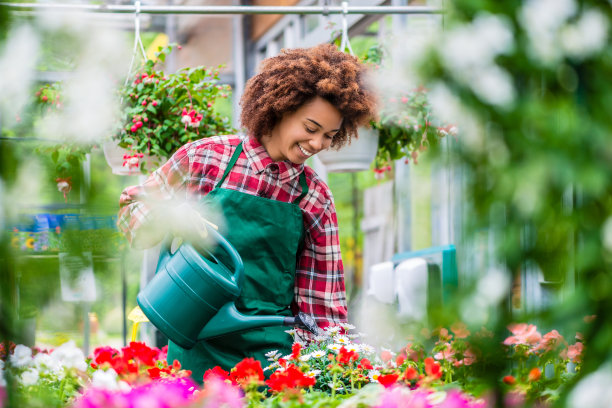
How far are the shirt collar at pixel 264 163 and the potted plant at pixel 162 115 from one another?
848mm

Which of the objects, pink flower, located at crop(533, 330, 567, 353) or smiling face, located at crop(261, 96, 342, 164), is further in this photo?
smiling face, located at crop(261, 96, 342, 164)

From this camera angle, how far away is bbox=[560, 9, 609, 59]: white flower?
48 cm

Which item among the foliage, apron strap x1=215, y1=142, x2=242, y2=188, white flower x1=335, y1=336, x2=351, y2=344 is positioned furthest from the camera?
the foliage

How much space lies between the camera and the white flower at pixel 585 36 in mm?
477

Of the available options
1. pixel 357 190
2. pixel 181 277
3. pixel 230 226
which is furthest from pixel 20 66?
pixel 357 190

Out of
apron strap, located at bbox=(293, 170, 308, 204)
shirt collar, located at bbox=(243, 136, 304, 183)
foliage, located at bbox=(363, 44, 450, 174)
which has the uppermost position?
foliage, located at bbox=(363, 44, 450, 174)

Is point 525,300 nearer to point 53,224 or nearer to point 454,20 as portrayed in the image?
point 454,20

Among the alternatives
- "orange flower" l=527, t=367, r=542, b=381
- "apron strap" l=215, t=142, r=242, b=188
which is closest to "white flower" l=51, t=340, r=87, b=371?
"orange flower" l=527, t=367, r=542, b=381

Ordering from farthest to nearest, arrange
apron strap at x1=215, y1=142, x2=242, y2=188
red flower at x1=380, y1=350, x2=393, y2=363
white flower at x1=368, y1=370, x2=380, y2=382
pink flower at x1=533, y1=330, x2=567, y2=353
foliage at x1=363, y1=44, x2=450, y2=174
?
foliage at x1=363, y1=44, x2=450, y2=174 → apron strap at x1=215, y1=142, x2=242, y2=188 → red flower at x1=380, y1=350, x2=393, y2=363 → white flower at x1=368, y1=370, x2=380, y2=382 → pink flower at x1=533, y1=330, x2=567, y2=353

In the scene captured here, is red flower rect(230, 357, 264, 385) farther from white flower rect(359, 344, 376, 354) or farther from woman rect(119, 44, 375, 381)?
woman rect(119, 44, 375, 381)

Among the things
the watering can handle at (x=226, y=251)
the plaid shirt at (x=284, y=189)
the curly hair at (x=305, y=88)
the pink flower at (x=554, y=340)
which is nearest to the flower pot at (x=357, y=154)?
the curly hair at (x=305, y=88)

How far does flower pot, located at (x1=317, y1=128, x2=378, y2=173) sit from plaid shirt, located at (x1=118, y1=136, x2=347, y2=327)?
76 centimetres

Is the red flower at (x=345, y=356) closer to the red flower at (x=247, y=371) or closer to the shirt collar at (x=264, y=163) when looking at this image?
the red flower at (x=247, y=371)

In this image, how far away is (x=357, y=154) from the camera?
2.59 m
